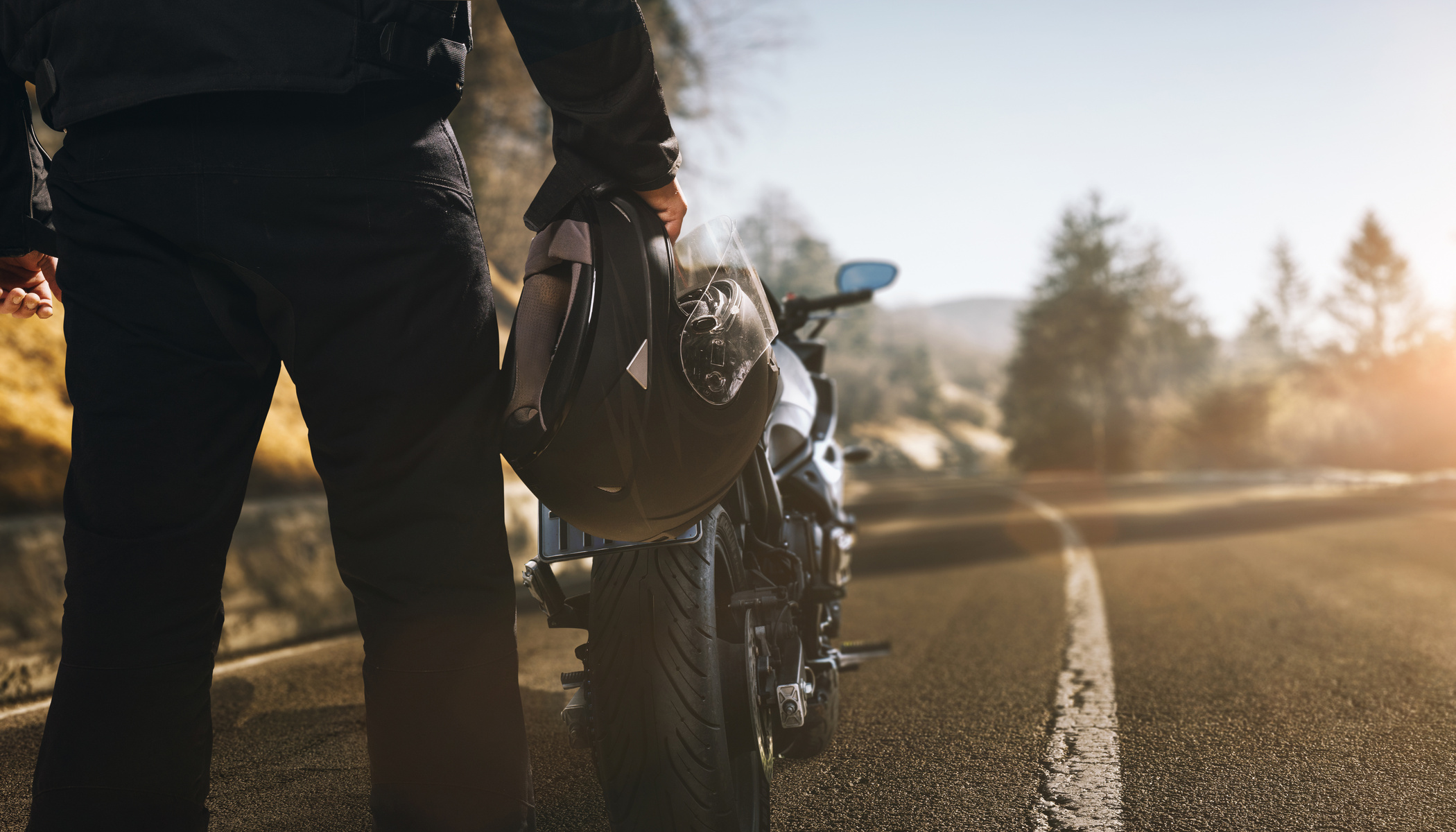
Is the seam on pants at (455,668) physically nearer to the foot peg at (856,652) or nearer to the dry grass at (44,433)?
the foot peg at (856,652)

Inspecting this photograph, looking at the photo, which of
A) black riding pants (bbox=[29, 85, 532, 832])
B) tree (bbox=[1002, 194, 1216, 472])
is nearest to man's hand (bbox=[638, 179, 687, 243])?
black riding pants (bbox=[29, 85, 532, 832])

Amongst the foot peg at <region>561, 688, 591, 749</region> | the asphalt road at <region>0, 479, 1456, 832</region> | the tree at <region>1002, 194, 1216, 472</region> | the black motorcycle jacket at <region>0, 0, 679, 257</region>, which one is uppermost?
the tree at <region>1002, 194, 1216, 472</region>

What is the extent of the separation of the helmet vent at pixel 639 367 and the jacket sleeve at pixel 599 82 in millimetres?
258

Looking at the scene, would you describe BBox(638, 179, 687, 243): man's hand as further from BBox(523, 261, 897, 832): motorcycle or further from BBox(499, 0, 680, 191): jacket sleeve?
BBox(523, 261, 897, 832): motorcycle

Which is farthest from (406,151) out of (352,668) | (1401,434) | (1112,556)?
(1401,434)

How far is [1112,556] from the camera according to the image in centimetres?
734

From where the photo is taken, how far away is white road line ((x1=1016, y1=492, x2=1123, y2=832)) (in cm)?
206

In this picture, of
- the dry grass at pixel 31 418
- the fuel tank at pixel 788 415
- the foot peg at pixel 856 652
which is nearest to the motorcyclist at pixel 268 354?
the fuel tank at pixel 788 415

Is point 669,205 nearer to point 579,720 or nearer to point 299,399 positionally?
point 299,399

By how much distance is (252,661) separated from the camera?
3.65 m

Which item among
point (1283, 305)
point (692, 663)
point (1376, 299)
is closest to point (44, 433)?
point (692, 663)

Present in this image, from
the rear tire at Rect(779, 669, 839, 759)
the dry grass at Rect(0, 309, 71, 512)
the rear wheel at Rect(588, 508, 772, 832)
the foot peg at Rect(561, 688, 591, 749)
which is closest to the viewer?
the rear wheel at Rect(588, 508, 772, 832)

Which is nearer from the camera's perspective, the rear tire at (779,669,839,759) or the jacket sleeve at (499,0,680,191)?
the jacket sleeve at (499,0,680,191)

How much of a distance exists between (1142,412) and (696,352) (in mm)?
49843
